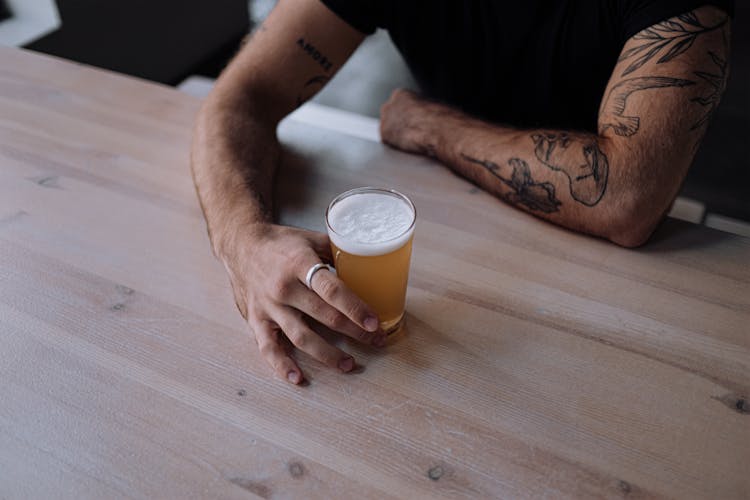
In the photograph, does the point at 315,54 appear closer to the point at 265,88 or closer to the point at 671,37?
the point at 265,88

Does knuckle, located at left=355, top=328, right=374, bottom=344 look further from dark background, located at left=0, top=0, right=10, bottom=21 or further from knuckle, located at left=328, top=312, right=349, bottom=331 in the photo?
dark background, located at left=0, top=0, right=10, bottom=21

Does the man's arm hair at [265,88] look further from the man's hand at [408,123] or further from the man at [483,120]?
the man's hand at [408,123]

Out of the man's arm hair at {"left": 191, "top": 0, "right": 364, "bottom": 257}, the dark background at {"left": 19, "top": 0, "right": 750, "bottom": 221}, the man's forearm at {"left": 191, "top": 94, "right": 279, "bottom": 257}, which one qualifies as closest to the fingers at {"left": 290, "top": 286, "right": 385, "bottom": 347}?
the man's forearm at {"left": 191, "top": 94, "right": 279, "bottom": 257}

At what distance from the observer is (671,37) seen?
3.51 ft

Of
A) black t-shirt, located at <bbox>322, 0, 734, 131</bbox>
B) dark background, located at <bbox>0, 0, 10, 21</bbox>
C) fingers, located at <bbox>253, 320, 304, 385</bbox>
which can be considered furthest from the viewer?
dark background, located at <bbox>0, 0, 10, 21</bbox>

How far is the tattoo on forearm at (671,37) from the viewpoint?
3.48 ft

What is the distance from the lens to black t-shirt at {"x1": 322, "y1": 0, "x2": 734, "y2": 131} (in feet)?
4.13

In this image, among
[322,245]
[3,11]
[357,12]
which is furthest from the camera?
[3,11]

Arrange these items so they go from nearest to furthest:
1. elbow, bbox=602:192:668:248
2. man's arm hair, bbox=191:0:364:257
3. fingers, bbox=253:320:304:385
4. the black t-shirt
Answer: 1. fingers, bbox=253:320:304:385
2. elbow, bbox=602:192:668:248
3. man's arm hair, bbox=191:0:364:257
4. the black t-shirt

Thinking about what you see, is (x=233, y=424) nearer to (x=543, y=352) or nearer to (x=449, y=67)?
(x=543, y=352)

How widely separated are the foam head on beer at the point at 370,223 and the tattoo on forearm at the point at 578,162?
1.26 ft

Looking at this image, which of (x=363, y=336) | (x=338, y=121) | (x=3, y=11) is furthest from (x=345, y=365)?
(x=3, y=11)

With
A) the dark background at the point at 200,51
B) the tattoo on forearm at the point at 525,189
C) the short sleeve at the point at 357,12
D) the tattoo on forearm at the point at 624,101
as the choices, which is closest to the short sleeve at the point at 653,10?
the tattoo on forearm at the point at 624,101

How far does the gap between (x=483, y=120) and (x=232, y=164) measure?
528 mm
